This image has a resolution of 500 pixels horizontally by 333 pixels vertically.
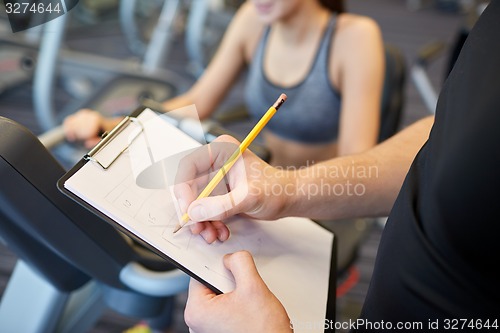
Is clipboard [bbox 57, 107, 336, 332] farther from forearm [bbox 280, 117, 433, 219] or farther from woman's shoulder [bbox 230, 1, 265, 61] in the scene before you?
woman's shoulder [bbox 230, 1, 265, 61]

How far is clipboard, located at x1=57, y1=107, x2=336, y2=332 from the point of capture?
537mm

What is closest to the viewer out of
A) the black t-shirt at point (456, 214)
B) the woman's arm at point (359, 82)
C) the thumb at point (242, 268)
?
the black t-shirt at point (456, 214)

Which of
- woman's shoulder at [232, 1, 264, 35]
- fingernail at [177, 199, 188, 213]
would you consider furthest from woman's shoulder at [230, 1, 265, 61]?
fingernail at [177, 199, 188, 213]

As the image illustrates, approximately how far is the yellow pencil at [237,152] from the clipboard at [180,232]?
0.03 meters

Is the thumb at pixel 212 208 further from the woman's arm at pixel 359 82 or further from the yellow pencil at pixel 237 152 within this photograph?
the woman's arm at pixel 359 82

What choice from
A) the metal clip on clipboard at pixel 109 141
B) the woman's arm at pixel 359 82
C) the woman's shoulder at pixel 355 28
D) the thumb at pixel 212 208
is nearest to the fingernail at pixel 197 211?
the thumb at pixel 212 208

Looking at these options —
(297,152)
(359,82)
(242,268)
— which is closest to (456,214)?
(242,268)

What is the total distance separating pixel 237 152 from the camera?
610 mm

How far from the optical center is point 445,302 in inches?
17.5

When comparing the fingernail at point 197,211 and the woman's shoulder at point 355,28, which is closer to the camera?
the fingernail at point 197,211

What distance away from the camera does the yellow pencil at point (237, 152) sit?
581 millimetres

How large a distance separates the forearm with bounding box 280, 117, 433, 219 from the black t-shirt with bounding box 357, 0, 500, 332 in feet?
0.60

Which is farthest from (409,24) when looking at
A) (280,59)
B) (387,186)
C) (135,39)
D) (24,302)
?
(24,302)

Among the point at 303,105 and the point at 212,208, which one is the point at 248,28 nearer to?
the point at 303,105
